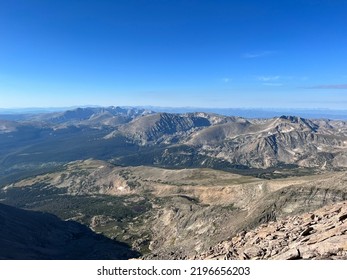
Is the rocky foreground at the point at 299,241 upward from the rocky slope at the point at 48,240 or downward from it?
upward

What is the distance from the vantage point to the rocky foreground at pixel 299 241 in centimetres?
4141

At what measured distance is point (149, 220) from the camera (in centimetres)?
19475

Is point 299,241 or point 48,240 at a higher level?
point 299,241

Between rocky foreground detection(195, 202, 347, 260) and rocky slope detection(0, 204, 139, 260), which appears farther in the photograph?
rocky slope detection(0, 204, 139, 260)

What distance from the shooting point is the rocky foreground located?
41.4 metres

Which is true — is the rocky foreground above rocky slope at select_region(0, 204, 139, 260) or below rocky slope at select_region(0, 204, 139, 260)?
above

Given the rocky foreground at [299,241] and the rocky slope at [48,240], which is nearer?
the rocky foreground at [299,241]

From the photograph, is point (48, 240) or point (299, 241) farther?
point (48, 240)

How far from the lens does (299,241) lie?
51.0 meters

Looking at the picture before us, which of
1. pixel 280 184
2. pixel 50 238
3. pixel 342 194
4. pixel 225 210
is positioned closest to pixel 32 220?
pixel 50 238
